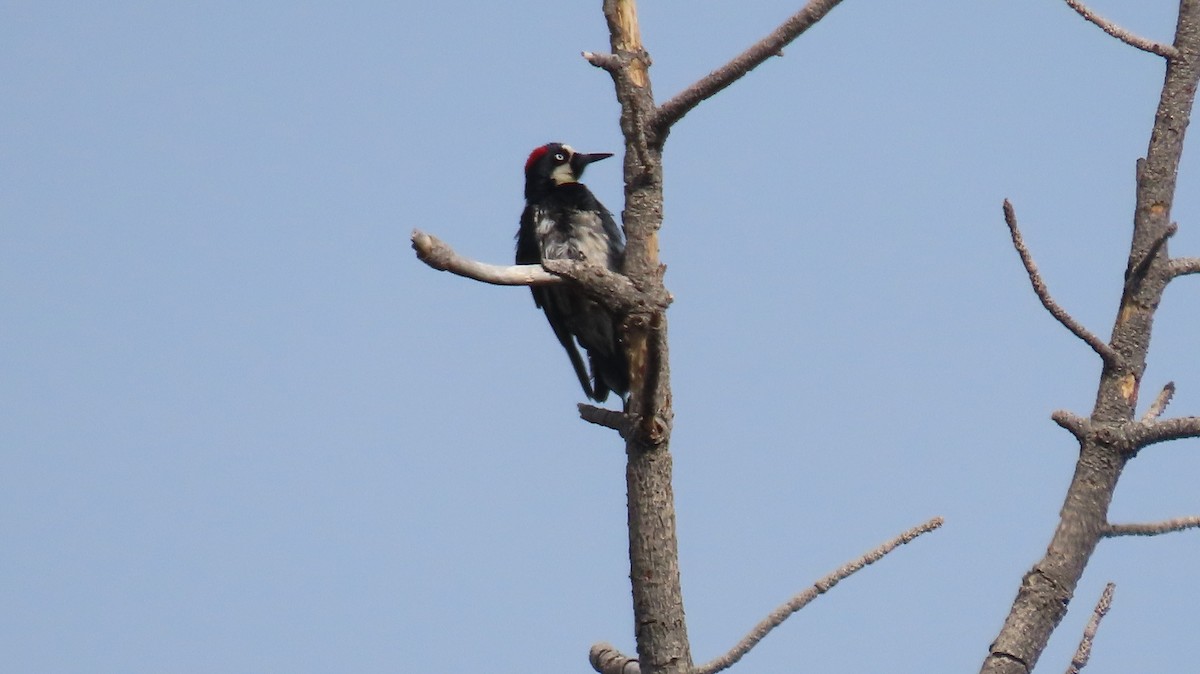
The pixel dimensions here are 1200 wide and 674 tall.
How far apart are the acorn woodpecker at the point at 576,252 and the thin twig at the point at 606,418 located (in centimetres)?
218

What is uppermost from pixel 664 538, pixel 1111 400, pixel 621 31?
pixel 621 31

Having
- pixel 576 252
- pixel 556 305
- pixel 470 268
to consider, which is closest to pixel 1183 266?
pixel 470 268

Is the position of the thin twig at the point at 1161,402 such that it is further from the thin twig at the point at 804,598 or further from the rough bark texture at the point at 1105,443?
the thin twig at the point at 804,598

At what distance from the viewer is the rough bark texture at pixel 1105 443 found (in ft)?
11.2

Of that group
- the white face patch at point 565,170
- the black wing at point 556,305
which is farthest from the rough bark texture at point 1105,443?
the white face patch at point 565,170

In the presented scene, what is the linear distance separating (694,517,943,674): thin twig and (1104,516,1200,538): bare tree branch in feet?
1.66

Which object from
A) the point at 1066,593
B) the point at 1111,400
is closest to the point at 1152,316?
the point at 1111,400

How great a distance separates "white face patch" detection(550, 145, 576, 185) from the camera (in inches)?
265

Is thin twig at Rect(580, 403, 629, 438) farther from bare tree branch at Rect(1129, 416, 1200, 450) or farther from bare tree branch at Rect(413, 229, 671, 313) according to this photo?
bare tree branch at Rect(1129, 416, 1200, 450)

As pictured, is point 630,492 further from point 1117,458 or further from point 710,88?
point 1117,458

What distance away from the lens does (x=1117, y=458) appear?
3475 mm

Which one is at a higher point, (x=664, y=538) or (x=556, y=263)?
(x=556, y=263)

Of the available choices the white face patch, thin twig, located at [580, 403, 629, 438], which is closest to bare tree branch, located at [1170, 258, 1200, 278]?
thin twig, located at [580, 403, 629, 438]

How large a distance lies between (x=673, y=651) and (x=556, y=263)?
957mm
